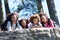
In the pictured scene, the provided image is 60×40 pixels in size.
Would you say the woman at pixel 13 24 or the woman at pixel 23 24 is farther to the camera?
the woman at pixel 23 24

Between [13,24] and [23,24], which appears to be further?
[23,24]

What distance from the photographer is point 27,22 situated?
4.79 meters

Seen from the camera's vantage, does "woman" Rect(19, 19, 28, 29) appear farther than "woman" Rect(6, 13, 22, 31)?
→ Yes

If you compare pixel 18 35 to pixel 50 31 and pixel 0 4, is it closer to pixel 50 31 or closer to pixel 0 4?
pixel 50 31

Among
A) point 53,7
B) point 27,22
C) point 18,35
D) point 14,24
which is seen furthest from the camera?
point 53,7

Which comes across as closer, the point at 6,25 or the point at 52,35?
the point at 52,35

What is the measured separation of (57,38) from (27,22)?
1.12 m

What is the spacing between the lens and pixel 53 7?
771cm

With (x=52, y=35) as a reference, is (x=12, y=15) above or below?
above

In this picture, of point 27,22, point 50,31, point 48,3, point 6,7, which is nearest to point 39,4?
point 48,3

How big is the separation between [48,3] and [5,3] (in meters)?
1.34

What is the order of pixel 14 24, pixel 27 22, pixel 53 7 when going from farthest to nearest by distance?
pixel 53 7 < pixel 27 22 < pixel 14 24

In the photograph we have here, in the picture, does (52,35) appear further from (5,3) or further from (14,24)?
(5,3)

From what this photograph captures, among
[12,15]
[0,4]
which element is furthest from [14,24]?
[0,4]
